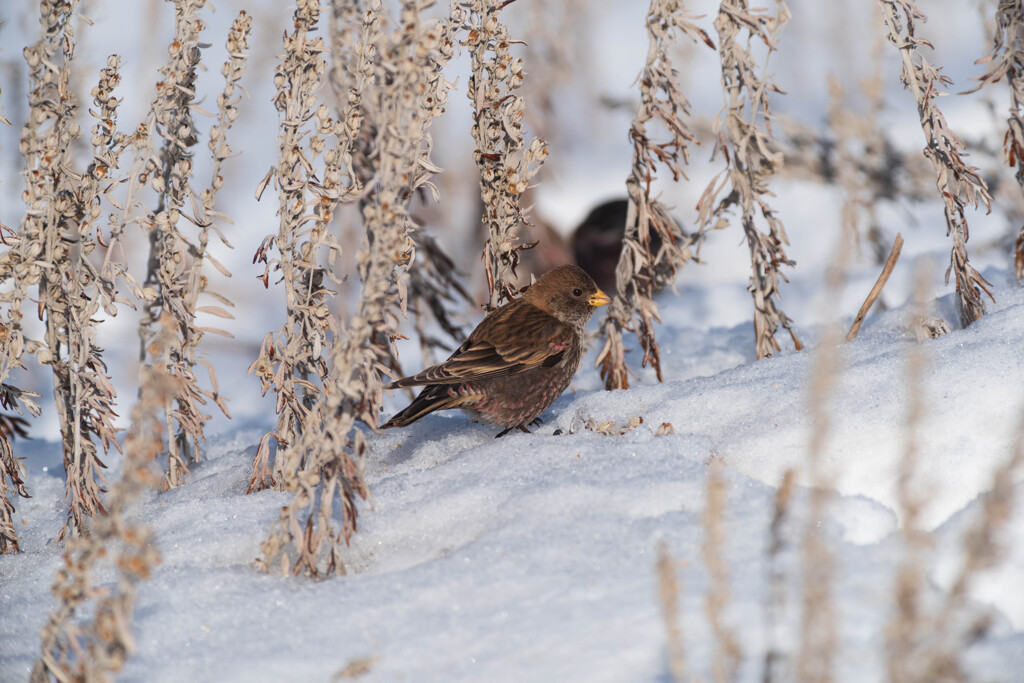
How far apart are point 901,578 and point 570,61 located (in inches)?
153

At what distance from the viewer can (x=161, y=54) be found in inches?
148

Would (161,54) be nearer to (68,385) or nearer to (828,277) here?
(68,385)

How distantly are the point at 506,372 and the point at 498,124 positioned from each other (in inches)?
31.4

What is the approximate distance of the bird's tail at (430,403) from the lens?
2821 millimetres

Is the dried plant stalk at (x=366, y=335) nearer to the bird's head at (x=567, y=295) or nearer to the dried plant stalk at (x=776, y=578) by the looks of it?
the dried plant stalk at (x=776, y=578)

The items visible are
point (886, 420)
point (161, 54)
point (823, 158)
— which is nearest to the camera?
point (886, 420)

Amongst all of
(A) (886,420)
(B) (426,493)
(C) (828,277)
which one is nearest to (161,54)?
(B) (426,493)

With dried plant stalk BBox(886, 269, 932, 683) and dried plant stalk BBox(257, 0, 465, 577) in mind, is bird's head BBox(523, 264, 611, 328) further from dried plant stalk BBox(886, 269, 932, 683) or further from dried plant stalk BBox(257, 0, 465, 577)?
dried plant stalk BBox(886, 269, 932, 683)

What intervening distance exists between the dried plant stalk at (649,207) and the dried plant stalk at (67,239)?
1.61 meters

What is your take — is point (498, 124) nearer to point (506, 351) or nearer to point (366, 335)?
point (506, 351)

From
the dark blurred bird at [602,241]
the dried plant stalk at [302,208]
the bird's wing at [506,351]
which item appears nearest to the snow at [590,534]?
the bird's wing at [506,351]

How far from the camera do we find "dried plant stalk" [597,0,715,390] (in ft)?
9.51

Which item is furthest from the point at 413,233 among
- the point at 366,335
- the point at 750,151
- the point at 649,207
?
the point at 366,335

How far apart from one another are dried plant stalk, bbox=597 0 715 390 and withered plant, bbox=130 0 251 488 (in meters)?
1.30
